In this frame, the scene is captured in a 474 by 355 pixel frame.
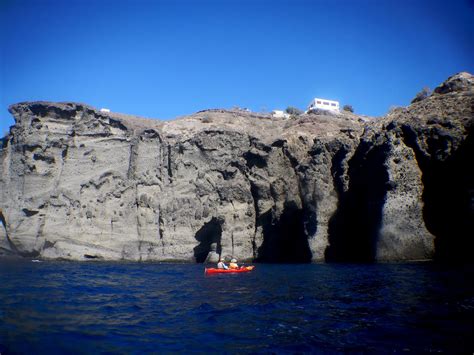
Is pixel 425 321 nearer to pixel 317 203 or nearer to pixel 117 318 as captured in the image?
pixel 117 318

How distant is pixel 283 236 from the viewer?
145 feet

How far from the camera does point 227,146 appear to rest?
47.2 meters

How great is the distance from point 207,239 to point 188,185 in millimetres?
7038

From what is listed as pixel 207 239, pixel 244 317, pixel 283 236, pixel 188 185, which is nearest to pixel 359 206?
pixel 283 236

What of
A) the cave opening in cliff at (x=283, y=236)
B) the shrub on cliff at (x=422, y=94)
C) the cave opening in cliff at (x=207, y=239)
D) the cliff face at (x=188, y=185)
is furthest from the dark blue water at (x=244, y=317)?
the shrub on cliff at (x=422, y=94)

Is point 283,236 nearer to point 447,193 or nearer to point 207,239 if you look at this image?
point 207,239

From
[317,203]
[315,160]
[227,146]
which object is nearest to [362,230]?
[317,203]

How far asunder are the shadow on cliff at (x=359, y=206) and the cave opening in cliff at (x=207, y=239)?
43.2 ft

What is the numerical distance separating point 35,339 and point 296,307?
8.65 metres

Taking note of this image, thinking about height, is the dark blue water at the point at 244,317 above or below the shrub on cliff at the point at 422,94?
below

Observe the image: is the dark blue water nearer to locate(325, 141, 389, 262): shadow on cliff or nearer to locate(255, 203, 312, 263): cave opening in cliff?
locate(325, 141, 389, 262): shadow on cliff

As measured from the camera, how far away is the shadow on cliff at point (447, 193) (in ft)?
93.4

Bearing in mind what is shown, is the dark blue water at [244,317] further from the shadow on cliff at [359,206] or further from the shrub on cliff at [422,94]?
the shrub on cliff at [422,94]

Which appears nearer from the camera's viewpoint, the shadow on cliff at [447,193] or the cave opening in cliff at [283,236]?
the shadow on cliff at [447,193]
